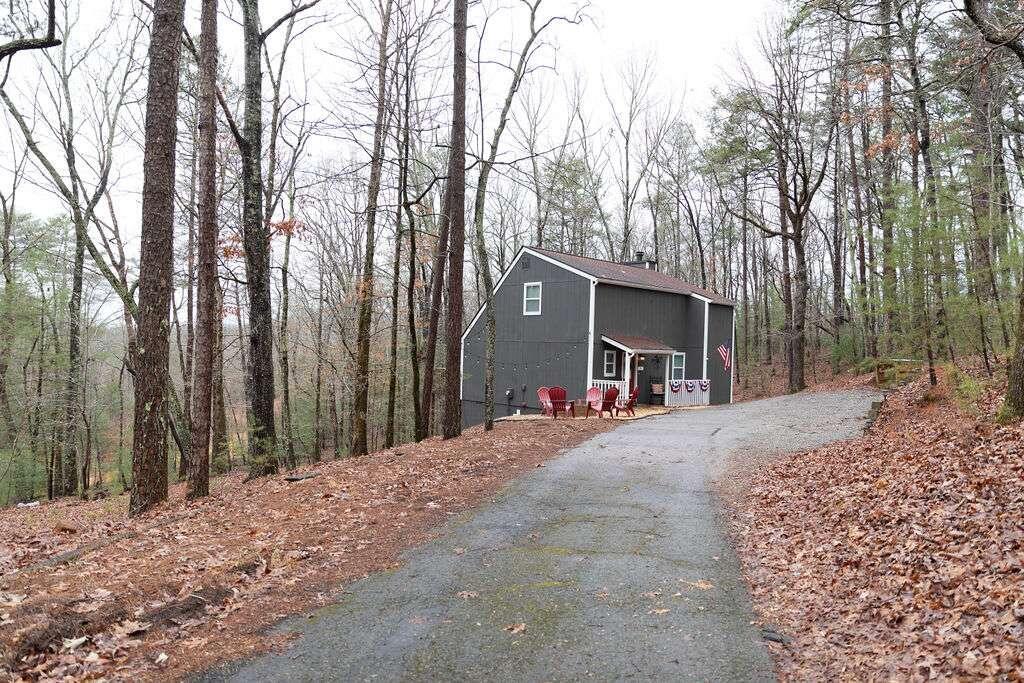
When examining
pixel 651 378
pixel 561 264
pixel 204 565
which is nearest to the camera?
pixel 204 565

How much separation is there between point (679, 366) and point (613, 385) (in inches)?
213

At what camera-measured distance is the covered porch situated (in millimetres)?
22656

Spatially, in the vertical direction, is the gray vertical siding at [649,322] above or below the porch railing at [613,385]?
above

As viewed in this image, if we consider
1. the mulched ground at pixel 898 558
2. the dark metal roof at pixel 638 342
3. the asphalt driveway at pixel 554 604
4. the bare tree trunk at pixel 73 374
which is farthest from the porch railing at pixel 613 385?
the bare tree trunk at pixel 73 374

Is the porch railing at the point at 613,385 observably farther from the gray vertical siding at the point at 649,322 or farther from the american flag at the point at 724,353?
the american flag at the point at 724,353

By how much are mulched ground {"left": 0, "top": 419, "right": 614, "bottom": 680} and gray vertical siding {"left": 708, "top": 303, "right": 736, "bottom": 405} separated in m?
18.1

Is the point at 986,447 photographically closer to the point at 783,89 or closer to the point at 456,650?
the point at 456,650

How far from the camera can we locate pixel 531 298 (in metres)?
24.5

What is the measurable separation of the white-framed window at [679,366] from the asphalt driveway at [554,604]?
17157mm

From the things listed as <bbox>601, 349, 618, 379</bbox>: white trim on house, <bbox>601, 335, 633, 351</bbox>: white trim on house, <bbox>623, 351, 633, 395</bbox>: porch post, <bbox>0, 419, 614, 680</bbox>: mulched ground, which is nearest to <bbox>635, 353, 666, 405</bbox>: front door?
<bbox>601, 349, 618, 379</bbox>: white trim on house

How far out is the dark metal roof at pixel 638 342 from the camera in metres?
23.0

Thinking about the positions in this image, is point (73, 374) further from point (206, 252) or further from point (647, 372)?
point (647, 372)

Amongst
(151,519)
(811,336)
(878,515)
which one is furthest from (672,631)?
(811,336)

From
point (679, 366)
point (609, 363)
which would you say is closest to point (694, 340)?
point (679, 366)
